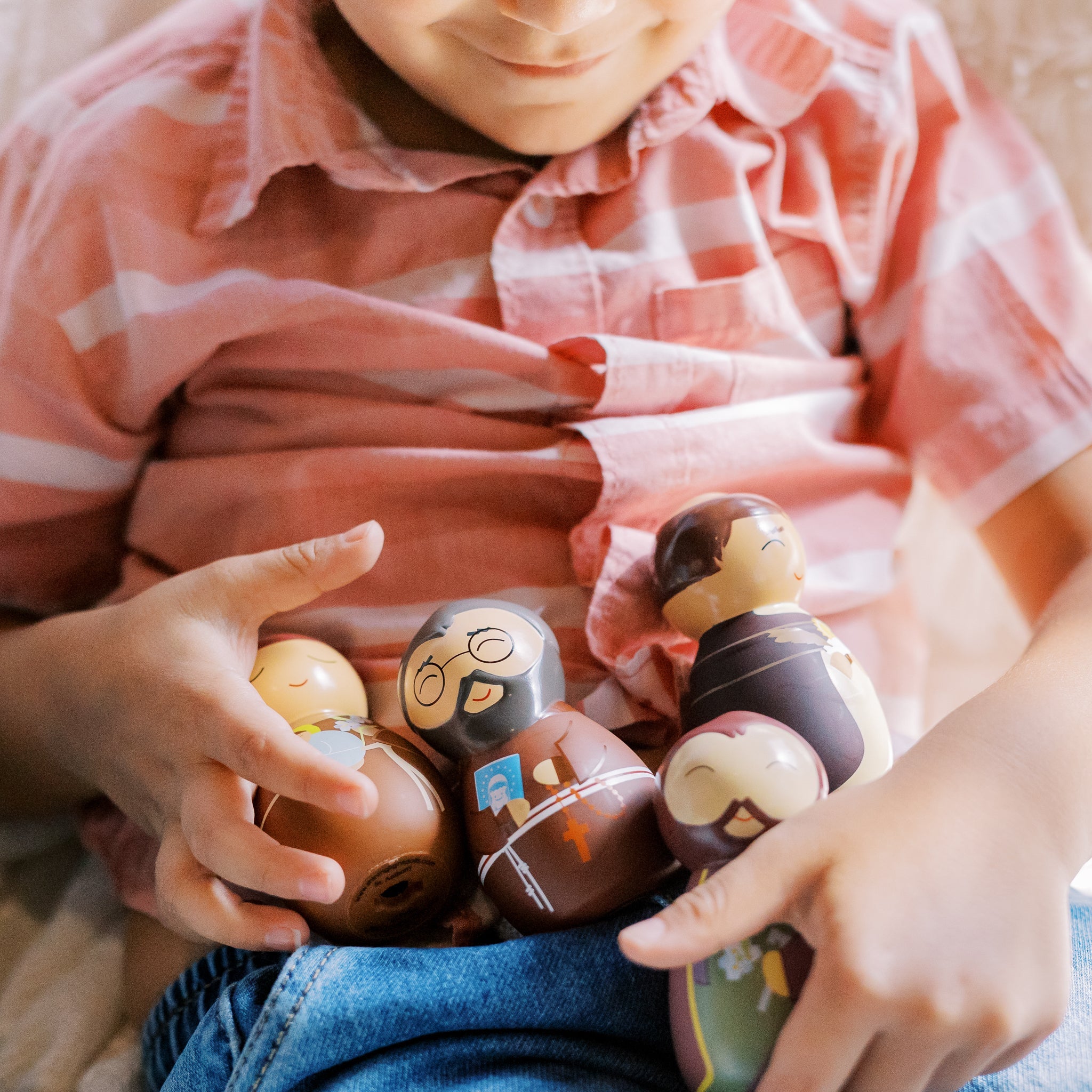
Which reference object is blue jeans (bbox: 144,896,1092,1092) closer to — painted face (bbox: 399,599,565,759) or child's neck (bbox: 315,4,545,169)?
painted face (bbox: 399,599,565,759)

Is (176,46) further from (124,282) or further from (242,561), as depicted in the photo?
(242,561)

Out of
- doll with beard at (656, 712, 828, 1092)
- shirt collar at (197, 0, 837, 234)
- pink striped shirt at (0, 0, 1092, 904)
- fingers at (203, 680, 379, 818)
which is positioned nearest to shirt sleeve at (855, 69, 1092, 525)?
pink striped shirt at (0, 0, 1092, 904)

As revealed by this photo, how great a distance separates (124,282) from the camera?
0.63 m

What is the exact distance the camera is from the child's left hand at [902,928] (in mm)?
396

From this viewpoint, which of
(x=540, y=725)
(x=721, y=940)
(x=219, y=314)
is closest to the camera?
(x=721, y=940)

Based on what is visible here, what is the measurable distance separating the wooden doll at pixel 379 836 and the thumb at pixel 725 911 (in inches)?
5.3

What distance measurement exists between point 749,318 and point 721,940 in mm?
430

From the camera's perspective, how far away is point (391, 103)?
69cm

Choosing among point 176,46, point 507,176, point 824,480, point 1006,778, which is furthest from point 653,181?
point 1006,778

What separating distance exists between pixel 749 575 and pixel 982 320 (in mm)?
317

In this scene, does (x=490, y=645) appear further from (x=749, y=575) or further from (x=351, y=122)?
(x=351, y=122)

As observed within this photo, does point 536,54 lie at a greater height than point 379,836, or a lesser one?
greater

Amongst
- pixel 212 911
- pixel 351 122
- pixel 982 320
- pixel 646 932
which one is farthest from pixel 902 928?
pixel 351 122

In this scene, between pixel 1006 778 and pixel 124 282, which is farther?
pixel 124 282
